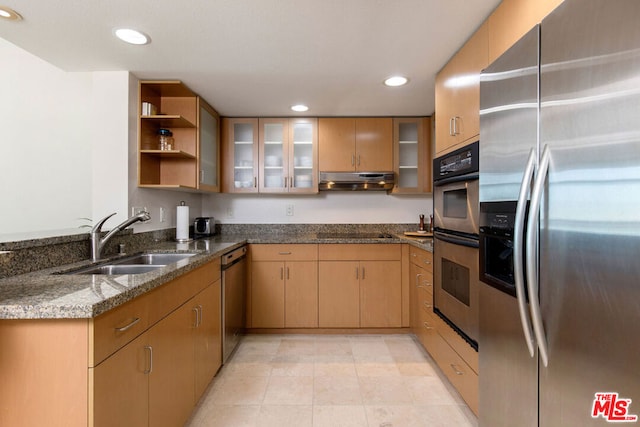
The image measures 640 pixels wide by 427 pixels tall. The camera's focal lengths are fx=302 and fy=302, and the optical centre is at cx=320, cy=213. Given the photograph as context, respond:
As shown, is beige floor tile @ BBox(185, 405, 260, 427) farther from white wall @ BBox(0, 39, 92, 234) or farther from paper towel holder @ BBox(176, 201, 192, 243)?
white wall @ BBox(0, 39, 92, 234)

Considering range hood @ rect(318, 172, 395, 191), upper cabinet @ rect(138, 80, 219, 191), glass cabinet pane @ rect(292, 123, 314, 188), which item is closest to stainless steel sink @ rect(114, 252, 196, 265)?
upper cabinet @ rect(138, 80, 219, 191)

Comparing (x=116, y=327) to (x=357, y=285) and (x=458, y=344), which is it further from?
(x=357, y=285)

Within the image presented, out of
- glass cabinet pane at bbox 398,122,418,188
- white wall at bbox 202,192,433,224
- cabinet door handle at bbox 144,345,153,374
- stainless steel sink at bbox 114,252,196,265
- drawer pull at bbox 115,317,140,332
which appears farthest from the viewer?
white wall at bbox 202,192,433,224

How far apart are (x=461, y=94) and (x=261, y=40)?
1190mm

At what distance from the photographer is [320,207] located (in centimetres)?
345

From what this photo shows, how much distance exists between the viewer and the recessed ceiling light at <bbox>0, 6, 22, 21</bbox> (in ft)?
4.76

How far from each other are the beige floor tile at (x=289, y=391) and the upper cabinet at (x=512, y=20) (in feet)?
7.09

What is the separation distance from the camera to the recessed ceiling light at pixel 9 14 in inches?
57.1

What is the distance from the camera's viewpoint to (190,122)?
2.48 meters

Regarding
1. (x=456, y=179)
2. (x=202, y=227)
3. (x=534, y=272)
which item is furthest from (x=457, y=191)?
(x=202, y=227)

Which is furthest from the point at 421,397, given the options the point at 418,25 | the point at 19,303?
the point at 418,25

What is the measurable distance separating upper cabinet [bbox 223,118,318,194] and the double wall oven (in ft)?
4.76

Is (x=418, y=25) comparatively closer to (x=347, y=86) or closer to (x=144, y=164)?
(x=347, y=86)

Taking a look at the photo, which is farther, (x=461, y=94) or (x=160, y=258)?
(x=160, y=258)
